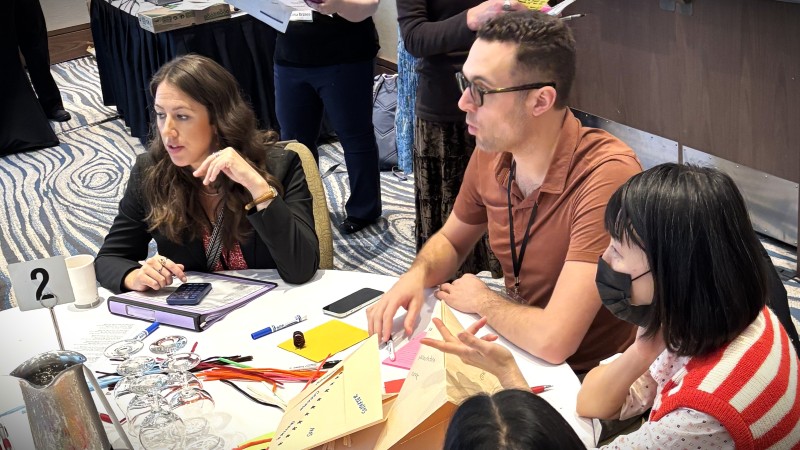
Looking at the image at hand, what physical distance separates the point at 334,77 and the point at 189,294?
6.23ft

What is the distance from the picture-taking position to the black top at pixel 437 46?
119 inches

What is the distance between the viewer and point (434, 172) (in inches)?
132

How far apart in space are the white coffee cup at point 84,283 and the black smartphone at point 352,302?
1.90 feet

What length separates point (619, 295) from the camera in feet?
5.29

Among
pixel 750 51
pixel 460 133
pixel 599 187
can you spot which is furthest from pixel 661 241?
pixel 750 51

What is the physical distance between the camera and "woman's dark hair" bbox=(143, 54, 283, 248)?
2.39 metres

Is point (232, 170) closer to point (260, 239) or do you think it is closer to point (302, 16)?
point (260, 239)

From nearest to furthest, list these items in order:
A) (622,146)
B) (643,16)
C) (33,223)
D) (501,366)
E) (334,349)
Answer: (501,366) → (334,349) → (622,146) → (643,16) → (33,223)

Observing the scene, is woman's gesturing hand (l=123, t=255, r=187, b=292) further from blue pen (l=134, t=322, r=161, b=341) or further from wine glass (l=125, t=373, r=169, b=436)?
wine glass (l=125, t=373, r=169, b=436)

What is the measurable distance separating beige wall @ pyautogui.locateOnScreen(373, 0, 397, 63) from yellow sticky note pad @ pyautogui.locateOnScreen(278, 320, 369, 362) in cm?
446

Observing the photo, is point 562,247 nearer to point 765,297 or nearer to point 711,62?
point 765,297

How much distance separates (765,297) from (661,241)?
18 centimetres

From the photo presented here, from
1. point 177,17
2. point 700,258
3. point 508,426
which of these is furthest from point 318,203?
point 177,17

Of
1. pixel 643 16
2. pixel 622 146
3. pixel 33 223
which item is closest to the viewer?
pixel 622 146
